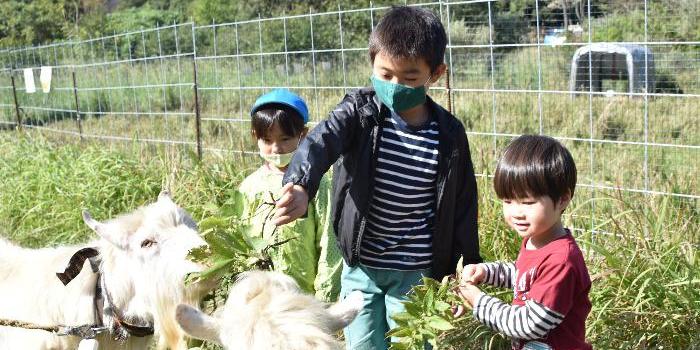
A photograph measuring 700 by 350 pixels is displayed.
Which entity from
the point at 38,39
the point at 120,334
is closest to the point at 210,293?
the point at 120,334

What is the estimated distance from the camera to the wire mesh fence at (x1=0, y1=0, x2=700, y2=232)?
18.5 ft

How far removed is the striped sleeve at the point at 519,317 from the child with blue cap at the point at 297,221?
102cm

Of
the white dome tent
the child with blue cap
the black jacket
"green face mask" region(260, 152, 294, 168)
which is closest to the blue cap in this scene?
the child with blue cap

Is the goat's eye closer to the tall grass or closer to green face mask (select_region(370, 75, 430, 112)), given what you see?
green face mask (select_region(370, 75, 430, 112))

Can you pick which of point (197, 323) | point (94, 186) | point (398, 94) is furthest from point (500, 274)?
point (94, 186)

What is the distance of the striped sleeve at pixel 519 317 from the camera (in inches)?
90.8

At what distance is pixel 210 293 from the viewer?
10.2 feet

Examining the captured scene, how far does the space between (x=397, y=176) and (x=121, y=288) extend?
1.27 metres

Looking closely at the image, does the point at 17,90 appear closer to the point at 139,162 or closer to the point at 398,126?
the point at 139,162

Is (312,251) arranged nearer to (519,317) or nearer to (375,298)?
(375,298)

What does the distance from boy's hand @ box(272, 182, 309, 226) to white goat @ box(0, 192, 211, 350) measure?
2.71 ft

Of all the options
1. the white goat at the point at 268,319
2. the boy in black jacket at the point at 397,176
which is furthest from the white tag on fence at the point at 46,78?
the white goat at the point at 268,319

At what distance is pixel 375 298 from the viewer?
3.09 meters

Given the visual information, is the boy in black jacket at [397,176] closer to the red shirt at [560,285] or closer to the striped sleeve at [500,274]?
the striped sleeve at [500,274]
